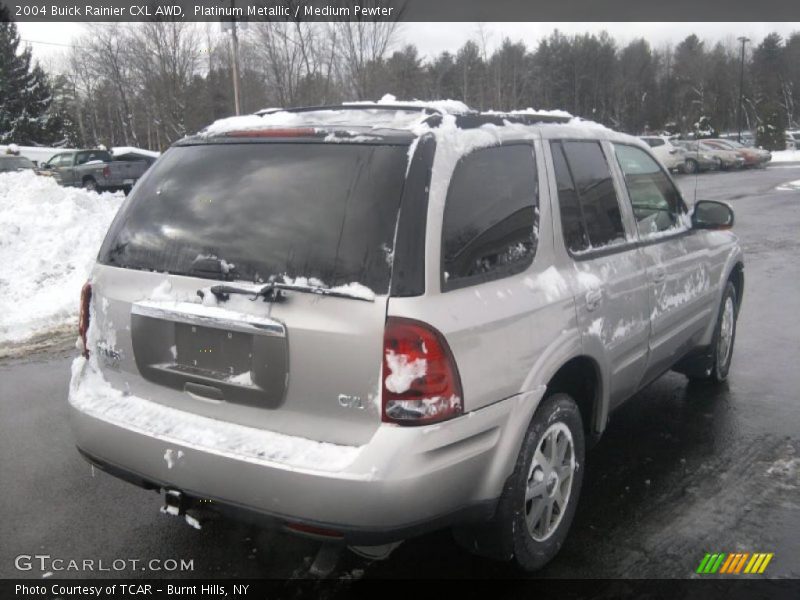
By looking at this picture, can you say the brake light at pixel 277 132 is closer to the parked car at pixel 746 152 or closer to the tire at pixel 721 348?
the tire at pixel 721 348

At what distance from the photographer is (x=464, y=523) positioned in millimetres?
2584

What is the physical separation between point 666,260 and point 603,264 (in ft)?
2.85

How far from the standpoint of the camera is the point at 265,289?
2436 millimetres

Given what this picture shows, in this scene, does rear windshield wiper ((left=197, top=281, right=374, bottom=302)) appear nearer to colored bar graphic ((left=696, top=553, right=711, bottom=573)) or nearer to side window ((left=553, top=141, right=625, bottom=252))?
side window ((left=553, top=141, right=625, bottom=252))

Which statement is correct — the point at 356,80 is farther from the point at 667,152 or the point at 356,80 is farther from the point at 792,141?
the point at 792,141

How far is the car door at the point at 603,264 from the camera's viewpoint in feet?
10.5

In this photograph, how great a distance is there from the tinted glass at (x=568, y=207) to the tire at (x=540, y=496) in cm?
73

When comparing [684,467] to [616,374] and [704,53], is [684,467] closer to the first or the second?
[616,374]

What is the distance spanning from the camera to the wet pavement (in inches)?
119

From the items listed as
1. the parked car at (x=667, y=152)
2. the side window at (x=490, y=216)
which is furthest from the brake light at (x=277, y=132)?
the parked car at (x=667, y=152)

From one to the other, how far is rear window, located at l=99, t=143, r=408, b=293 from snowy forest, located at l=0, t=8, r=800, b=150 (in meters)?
27.1

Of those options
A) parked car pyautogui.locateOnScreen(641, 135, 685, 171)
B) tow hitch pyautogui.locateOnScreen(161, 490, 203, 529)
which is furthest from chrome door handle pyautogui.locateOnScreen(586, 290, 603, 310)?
parked car pyautogui.locateOnScreen(641, 135, 685, 171)

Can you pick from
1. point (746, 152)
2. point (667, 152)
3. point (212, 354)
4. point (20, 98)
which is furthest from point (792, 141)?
point (20, 98)

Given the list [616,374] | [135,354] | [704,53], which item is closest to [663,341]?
[616,374]
